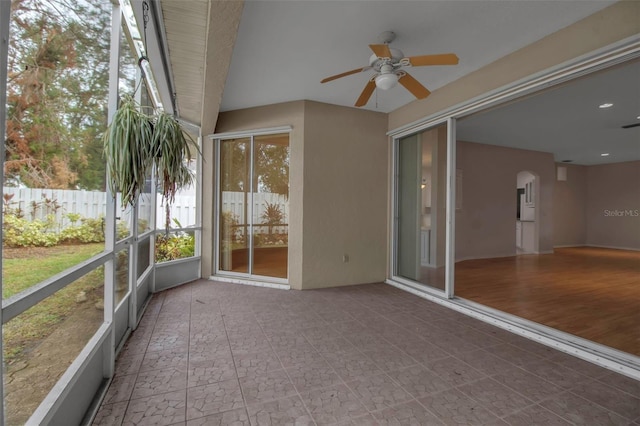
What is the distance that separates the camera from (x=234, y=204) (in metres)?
5.04

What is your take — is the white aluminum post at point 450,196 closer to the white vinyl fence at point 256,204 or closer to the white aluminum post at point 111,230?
the white vinyl fence at point 256,204

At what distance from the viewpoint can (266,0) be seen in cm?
236

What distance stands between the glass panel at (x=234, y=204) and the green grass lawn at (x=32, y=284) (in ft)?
10.2

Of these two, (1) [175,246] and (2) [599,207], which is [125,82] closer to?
(1) [175,246]

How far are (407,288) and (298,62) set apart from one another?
134 inches

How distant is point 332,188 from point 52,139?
3616 millimetres

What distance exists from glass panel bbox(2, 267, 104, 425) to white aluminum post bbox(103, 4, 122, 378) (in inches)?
8.9

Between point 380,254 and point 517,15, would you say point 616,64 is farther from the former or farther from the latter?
point 380,254

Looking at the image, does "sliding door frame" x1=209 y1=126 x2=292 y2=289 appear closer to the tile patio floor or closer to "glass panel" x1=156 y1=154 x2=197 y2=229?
"glass panel" x1=156 y1=154 x2=197 y2=229

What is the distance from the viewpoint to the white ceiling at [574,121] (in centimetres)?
385

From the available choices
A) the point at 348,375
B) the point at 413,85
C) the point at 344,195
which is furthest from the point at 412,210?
the point at 348,375

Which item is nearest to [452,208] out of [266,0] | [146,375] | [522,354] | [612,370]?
[522,354]

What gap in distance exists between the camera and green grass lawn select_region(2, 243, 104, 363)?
3.79 ft

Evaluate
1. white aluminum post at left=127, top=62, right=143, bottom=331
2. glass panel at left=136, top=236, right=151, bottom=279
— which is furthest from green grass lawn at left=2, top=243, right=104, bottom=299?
glass panel at left=136, top=236, right=151, bottom=279
